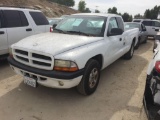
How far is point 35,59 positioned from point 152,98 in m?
2.12

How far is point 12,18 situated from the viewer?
5648 millimetres

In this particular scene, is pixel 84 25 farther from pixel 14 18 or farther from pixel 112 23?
pixel 14 18

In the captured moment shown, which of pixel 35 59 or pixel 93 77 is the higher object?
pixel 35 59

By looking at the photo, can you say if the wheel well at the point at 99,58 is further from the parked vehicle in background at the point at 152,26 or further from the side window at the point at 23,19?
the parked vehicle in background at the point at 152,26

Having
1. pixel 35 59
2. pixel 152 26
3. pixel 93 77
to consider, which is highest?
pixel 152 26

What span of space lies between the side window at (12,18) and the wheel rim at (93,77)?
10.6 ft

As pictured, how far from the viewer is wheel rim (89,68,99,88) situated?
12.6ft

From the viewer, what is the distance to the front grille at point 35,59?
324 centimetres

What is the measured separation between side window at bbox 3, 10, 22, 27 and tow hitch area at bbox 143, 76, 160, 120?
4.50m

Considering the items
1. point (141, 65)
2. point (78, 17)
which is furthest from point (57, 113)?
point (141, 65)

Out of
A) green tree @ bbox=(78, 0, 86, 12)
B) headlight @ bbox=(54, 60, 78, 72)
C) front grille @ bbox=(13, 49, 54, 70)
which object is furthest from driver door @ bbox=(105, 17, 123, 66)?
green tree @ bbox=(78, 0, 86, 12)

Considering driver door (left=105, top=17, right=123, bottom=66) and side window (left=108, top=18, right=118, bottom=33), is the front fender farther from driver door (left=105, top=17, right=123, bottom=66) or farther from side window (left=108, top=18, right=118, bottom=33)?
side window (left=108, top=18, right=118, bottom=33)

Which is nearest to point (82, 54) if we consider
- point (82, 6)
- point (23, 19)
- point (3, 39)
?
point (3, 39)

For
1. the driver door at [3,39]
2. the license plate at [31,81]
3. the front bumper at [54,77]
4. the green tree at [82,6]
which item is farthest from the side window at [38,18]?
the green tree at [82,6]
